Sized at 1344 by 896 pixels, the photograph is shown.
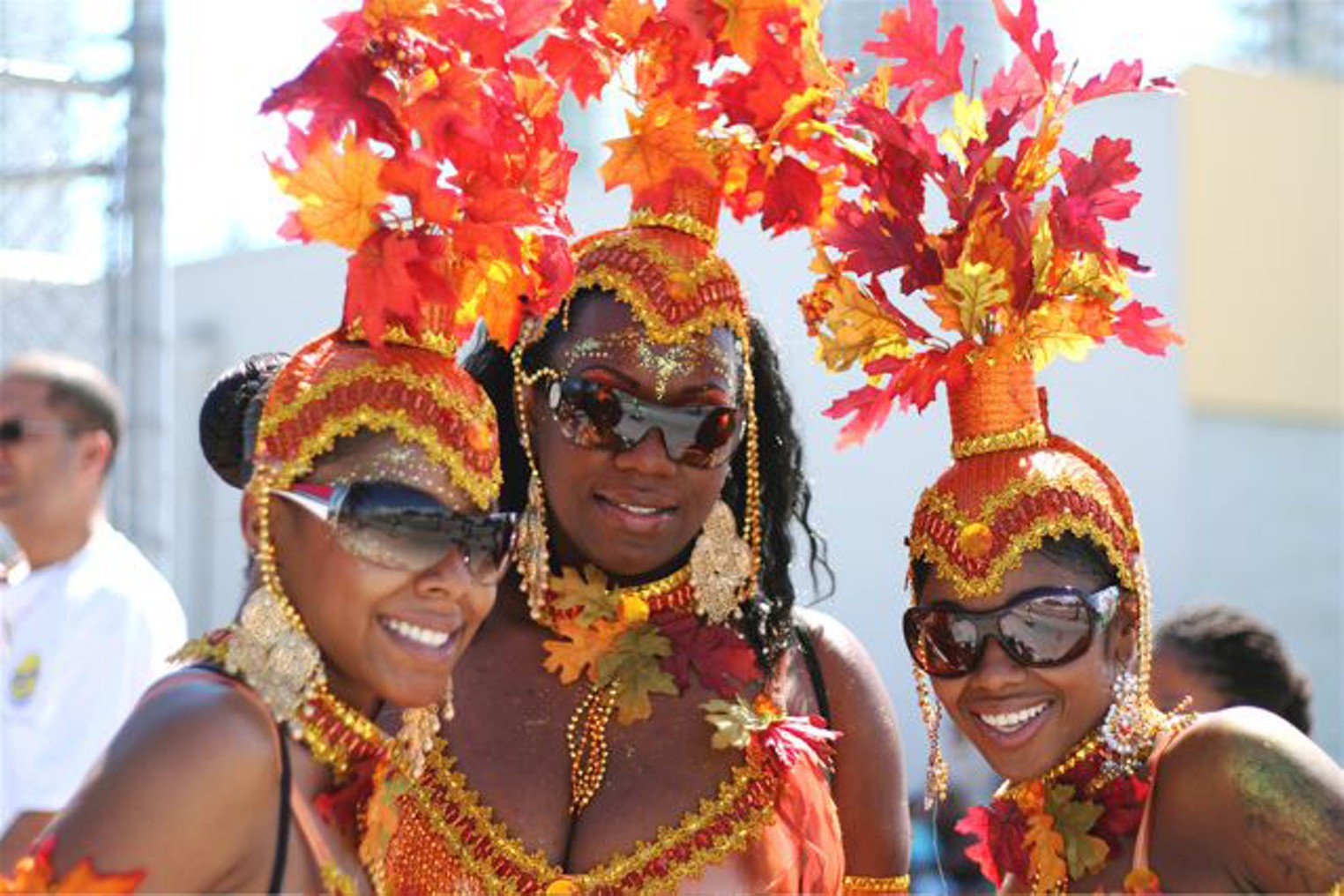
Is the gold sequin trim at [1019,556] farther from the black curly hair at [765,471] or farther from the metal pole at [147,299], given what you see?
the metal pole at [147,299]

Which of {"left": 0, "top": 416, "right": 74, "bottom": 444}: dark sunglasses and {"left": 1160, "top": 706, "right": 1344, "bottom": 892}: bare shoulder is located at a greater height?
{"left": 0, "top": 416, "right": 74, "bottom": 444}: dark sunglasses

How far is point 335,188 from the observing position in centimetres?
290

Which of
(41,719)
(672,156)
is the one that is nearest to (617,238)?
(672,156)

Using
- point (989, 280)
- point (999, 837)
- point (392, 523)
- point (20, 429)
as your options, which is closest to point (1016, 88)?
point (989, 280)

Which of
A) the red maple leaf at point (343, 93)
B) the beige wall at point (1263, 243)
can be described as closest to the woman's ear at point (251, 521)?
the red maple leaf at point (343, 93)

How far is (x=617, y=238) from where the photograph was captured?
12.2ft

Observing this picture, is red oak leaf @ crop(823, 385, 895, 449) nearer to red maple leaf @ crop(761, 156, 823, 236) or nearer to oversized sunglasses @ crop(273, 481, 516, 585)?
red maple leaf @ crop(761, 156, 823, 236)

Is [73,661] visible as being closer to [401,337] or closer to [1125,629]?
[401,337]

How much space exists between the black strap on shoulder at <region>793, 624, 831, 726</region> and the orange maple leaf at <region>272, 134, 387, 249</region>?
1302 millimetres

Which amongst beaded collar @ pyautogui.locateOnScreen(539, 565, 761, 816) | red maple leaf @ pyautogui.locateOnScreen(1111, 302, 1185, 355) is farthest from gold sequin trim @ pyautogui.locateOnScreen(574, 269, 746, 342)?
red maple leaf @ pyautogui.locateOnScreen(1111, 302, 1185, 355)

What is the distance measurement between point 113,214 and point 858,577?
572 centimetres

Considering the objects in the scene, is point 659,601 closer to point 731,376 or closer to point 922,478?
point 731,376

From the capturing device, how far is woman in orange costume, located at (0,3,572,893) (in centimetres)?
239

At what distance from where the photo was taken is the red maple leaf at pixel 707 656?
3611mm
